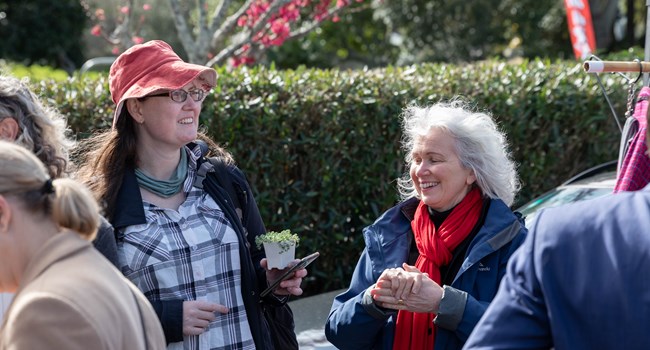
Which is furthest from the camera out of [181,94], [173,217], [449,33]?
[449,33]

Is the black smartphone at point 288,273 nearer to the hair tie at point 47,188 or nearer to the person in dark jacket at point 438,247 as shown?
the person in dark jacket at point 438,247

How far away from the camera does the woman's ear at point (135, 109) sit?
338 centimetres

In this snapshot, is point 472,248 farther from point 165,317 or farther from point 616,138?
point 616,138

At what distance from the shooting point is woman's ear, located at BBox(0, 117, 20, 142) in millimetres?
2924

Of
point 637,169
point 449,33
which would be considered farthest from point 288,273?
point 449,33

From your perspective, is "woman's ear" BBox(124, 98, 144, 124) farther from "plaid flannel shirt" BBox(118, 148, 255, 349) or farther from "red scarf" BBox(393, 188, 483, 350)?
"red scarf" BBox(393, 188, 483, 350)

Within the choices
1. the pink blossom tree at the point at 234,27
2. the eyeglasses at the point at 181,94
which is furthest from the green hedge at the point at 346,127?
the pink blossom tree at the point at 234,27

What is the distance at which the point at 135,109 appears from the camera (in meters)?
3.39

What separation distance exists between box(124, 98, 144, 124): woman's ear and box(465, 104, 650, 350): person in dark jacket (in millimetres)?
1839

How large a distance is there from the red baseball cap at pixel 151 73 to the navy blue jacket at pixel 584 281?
1.72 meters

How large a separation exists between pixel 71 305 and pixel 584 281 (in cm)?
109

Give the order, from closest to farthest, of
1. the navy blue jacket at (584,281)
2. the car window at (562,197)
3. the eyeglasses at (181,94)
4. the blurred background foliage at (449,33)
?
the navy blue jacket at (584,281), the eyeglasses at (181,94), the car window at (562,197), the blurred background foliage at (449,33)

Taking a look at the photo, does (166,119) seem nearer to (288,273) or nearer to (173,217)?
(173,217)

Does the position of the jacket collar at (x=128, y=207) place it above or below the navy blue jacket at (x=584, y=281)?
above
